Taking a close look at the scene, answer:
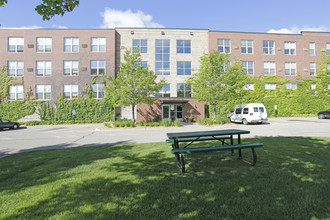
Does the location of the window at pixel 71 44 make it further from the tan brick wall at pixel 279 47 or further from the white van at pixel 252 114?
the white van at pixel 252 114

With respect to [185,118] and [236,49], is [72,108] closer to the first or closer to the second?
[185,118]

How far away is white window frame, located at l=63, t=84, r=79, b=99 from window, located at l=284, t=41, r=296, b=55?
1447 inches

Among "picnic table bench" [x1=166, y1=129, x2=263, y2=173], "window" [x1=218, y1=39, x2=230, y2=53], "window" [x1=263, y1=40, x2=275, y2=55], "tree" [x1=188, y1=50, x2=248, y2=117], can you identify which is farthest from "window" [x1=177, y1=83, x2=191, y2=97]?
"picnic table bench" [x1=166, y1=129, x2=263, y2=173]

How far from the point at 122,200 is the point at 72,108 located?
2524 cm

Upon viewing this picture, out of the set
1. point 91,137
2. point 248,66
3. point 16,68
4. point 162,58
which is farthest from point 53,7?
point 248,66

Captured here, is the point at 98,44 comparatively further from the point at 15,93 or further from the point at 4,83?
the point at 4,83

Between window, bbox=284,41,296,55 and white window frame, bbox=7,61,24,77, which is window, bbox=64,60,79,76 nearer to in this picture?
white window frame, bbox=7,61,24,77

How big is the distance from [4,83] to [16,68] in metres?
2.76

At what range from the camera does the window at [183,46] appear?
27.3 m

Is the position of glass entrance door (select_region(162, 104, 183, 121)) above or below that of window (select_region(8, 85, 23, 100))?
below

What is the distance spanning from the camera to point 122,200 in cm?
274

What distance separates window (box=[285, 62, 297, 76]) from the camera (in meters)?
29.2

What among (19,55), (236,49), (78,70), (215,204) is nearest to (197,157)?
(215,204)

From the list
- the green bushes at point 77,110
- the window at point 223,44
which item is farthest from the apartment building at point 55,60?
the window at point 223,44
